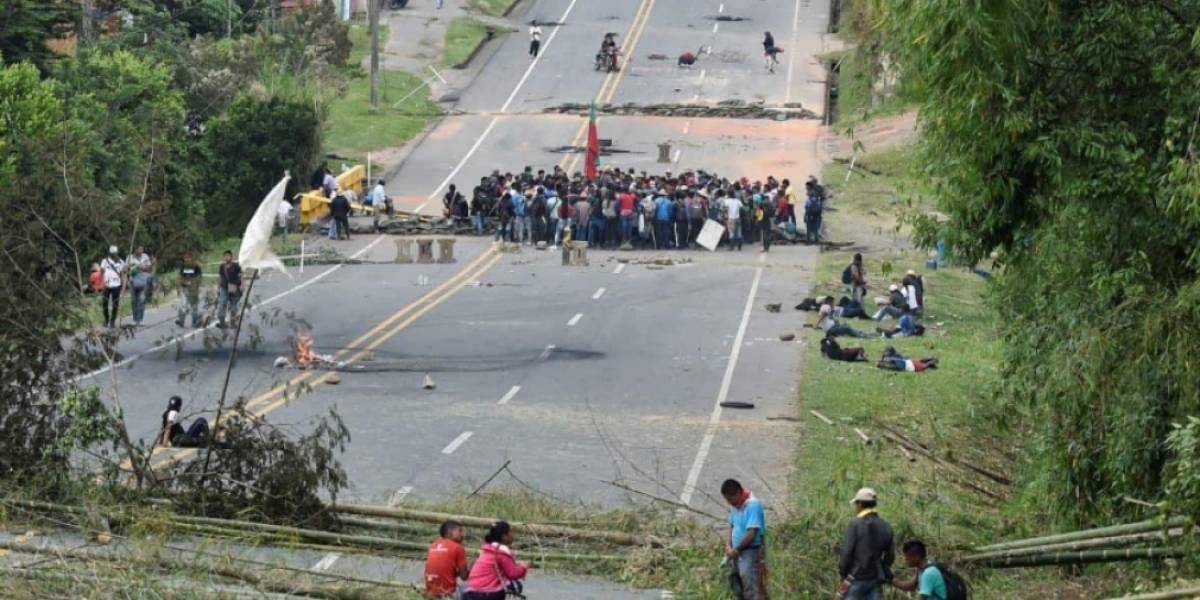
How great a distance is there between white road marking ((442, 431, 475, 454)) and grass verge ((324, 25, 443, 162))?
2904 centimetres

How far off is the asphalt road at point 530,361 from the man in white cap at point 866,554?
5.94 m

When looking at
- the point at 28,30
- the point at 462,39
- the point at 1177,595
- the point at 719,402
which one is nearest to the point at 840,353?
the point at 719,402

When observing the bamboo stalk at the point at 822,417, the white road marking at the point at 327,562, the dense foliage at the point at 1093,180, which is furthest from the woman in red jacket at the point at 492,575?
the bamboo stalk at the point at 822,417

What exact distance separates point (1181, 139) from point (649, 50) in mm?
53877

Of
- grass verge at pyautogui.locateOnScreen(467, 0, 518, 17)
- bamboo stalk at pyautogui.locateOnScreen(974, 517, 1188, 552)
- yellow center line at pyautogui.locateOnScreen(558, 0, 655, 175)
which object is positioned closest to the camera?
bamboo stalk at pyautogui.locateOnScreen(974, 517, 1188, 552)

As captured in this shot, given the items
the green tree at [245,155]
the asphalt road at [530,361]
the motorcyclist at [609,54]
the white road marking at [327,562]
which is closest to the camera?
the white road marking at [327,562]

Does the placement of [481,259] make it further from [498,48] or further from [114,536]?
[498,48]

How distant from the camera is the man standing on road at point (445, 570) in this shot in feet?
47.7

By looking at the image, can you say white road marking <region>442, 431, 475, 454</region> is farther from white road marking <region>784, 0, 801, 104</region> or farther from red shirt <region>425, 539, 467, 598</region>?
white road marking <region>784, 0, 801, 104</region>

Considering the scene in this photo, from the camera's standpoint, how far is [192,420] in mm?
24953

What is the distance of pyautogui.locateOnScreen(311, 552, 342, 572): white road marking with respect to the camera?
665 inches

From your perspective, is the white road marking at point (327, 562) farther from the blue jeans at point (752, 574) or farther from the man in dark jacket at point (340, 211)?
the man in dark jacket at point (340, 211)

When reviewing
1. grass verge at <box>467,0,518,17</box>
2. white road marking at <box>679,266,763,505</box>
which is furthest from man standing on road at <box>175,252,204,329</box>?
grass verge at <box>467,0,518,17</box>

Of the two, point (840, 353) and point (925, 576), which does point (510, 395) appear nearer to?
point (840, 353)
